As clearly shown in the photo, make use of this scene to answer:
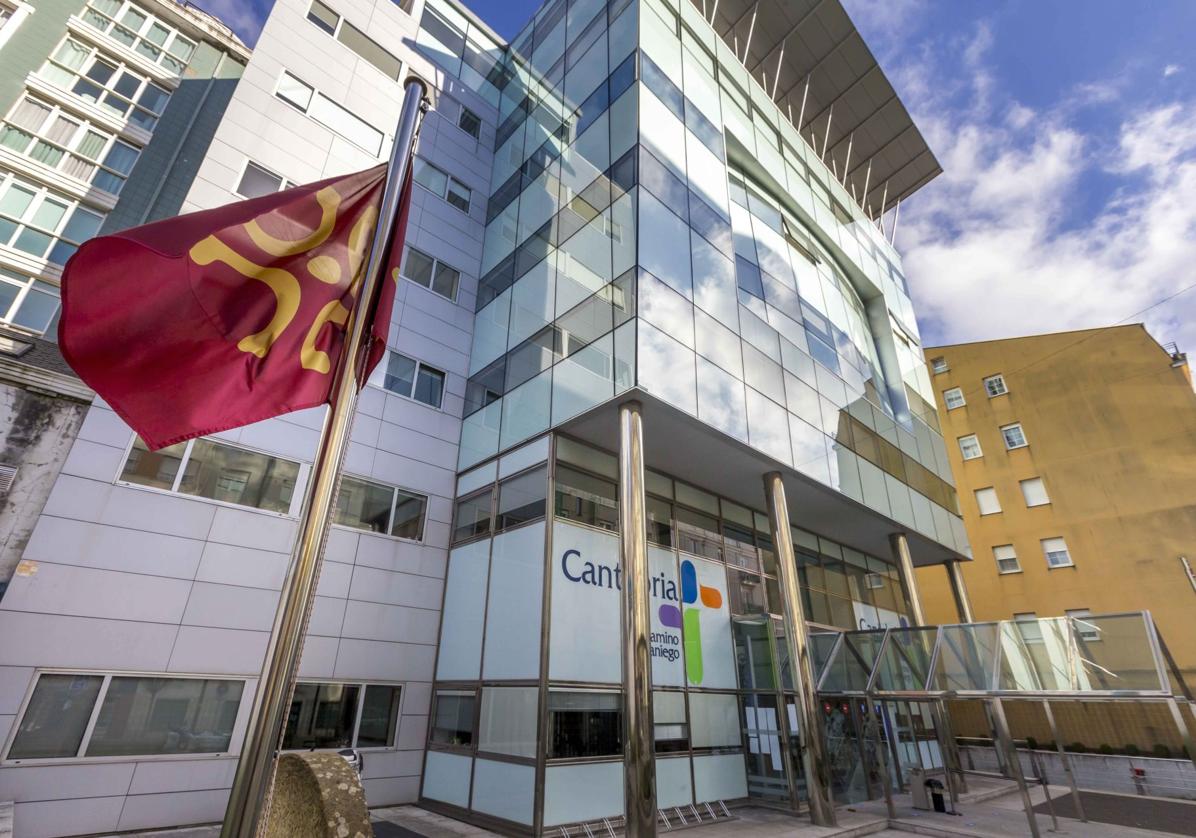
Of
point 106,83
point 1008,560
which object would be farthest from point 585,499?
point 1008,560

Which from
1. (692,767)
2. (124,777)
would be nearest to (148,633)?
(124,777)

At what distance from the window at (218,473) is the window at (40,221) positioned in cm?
1023

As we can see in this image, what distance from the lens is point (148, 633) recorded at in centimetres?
991

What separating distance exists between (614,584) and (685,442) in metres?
3.60

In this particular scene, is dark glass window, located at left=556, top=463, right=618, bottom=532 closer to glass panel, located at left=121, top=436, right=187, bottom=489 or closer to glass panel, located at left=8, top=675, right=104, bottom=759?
glass panel, located at left=121, top=436, right=187, bottom=489

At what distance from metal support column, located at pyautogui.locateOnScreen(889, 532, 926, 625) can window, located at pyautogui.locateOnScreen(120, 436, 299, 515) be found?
59.5ft

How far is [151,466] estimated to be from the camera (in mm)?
10836

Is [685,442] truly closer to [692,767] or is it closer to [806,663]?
[806,663]

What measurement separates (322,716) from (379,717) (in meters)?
1.21

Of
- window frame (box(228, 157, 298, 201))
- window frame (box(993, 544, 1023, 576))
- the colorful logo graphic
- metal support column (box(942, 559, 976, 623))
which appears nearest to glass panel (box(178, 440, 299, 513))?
window frame (box(228, 157, 298, 201))

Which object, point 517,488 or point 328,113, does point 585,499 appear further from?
point 328,113

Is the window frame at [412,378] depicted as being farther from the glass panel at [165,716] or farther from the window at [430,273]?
the glass panel at [165,716]

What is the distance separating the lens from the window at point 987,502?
99.6ft

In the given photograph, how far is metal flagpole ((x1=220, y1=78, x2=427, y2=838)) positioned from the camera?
2.88 meters
